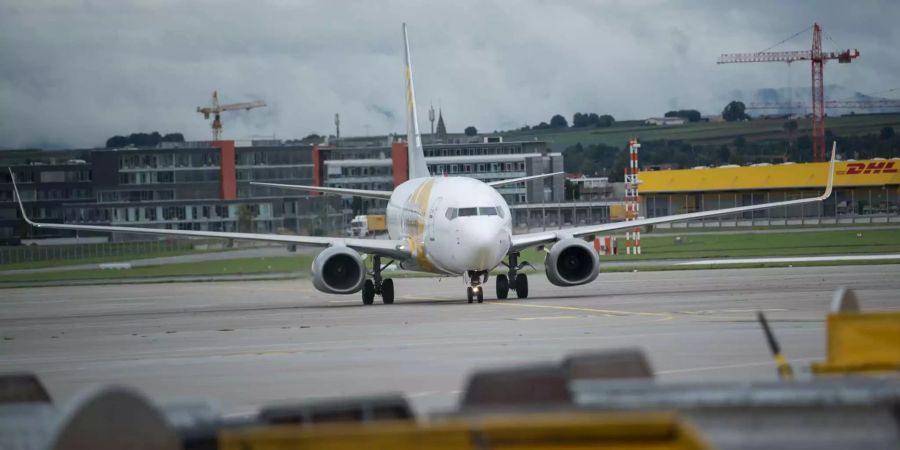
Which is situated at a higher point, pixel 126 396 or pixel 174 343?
pixel 126 396

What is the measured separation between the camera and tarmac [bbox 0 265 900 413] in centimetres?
1689

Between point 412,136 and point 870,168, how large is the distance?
6464 centimetres

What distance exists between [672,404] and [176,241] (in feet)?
252

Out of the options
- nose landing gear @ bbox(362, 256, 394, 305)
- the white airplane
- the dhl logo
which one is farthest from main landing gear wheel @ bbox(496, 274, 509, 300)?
the dhl logo

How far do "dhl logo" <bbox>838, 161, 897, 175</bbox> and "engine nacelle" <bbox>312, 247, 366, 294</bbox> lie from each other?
247 feet

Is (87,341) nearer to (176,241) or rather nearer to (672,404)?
(672,404)

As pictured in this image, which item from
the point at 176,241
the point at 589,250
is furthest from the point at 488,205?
the point at 176,241

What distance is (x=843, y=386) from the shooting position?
7.32m

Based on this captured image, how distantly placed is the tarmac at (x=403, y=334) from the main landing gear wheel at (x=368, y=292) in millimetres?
635

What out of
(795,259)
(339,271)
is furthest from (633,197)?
(339,271)

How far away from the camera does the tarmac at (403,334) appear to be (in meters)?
16.9

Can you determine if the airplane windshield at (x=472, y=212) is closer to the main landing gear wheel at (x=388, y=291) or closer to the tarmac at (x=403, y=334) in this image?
the tarmac at (x=403, y=334)

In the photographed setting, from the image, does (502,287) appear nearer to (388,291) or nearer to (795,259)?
(388,291)

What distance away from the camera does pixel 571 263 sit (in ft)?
120
